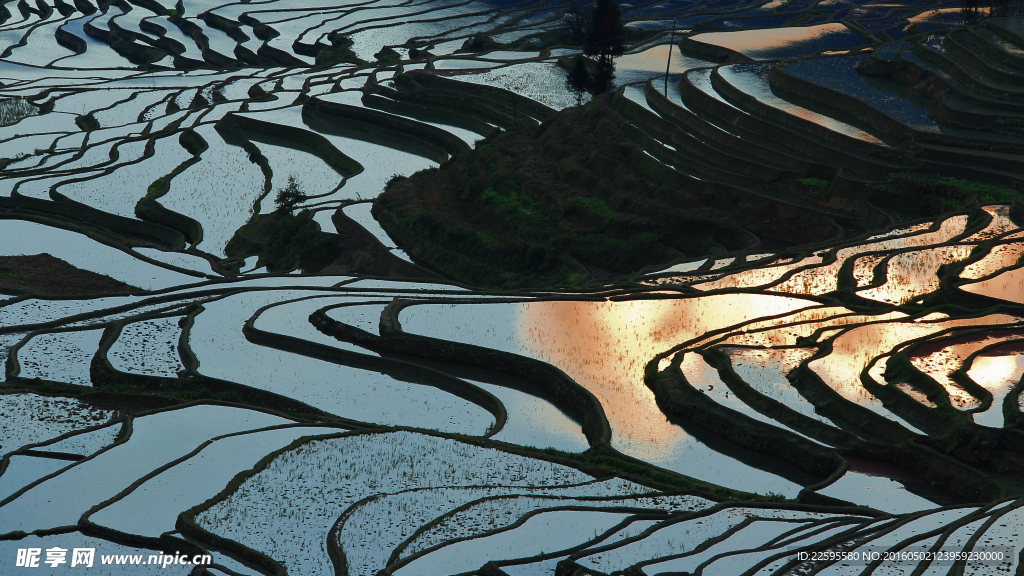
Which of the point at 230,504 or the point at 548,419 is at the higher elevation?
the point at 230,504

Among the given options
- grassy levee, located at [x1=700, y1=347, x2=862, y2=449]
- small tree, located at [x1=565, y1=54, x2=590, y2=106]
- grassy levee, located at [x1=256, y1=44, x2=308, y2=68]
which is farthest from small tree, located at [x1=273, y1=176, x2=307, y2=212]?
grassy levee, located at [x1=256, y1=44, x2=308, y2=68]

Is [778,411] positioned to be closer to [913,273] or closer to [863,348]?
[863,348]

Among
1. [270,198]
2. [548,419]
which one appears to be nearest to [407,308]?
[548,419]

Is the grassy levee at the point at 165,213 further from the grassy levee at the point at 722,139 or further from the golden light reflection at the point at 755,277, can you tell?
the golden light reflection at the point at 755,277

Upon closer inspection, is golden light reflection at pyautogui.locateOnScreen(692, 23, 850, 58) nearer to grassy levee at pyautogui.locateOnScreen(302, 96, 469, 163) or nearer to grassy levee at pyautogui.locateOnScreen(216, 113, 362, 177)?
grassy levee at pyautogui.locateOnScreen(302, 96, 469, 163)

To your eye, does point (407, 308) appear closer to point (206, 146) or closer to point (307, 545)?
point (307, 545)

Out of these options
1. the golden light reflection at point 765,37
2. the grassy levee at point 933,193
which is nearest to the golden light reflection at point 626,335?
the grassy levee at point 933,193
